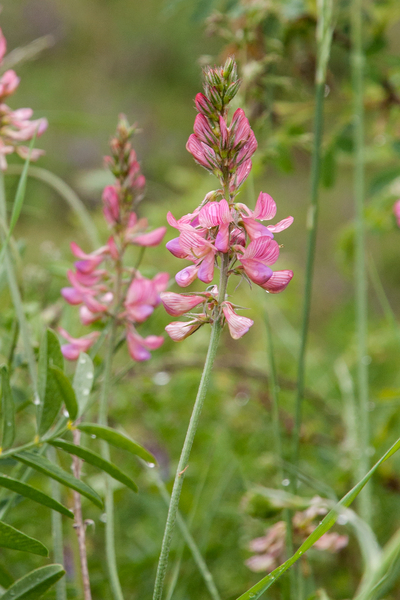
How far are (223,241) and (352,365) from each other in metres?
0.98

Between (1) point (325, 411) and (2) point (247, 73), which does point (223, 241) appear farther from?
(1) point (325, 411)

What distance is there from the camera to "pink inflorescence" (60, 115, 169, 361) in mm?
476

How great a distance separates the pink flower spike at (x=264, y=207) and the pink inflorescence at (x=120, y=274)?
145 mm

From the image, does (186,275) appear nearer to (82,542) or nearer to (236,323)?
(236,323)

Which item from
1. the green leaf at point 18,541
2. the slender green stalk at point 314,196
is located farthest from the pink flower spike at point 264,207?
the green leaf at point 18,541

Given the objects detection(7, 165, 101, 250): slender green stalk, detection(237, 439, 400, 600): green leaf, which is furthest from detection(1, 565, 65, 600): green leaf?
detection(7, 165, 101, 250): slender green stalk

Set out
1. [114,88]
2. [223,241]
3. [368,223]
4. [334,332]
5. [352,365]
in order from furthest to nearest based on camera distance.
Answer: [114,88], [334,332], [352,365], [368,223], [223,241]

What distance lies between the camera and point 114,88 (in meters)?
4.53

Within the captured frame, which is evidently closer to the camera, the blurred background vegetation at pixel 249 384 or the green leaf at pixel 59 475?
the green leaf at pixel 59 475

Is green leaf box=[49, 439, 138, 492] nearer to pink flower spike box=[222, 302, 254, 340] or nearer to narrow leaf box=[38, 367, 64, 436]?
narrow leaf box=[38, 367, 64, 436]

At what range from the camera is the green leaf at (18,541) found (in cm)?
34

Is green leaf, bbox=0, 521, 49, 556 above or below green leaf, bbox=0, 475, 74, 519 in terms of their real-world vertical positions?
below

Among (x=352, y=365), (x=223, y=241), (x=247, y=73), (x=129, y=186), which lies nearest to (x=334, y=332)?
(x=352, y=365)

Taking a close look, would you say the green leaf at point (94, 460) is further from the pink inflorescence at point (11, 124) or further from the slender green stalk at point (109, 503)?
the pink inflorescence at point (11, 124)
